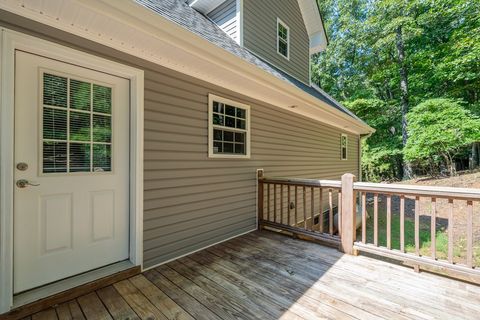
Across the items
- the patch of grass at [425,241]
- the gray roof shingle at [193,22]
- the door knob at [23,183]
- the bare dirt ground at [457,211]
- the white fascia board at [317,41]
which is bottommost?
the patch of grass at [425,241]

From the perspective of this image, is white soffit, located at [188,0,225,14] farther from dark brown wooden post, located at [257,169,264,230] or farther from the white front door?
dark brown wooden post, located at [257,169,264,230]

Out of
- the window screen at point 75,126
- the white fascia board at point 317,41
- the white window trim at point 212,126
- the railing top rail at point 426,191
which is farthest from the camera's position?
the white fascia board at point 317,41

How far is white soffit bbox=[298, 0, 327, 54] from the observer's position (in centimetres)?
704

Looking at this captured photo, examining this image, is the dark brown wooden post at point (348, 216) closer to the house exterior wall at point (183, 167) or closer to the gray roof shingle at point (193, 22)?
the house exterior wall at point (183, 167)

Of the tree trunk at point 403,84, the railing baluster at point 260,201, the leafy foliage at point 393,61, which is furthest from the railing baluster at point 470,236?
the tree trunk at point 403,84

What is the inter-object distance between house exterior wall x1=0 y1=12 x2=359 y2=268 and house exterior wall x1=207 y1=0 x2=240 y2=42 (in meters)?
1.89

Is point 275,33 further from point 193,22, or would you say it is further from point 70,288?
point 70,288

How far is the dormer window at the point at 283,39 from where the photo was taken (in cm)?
606

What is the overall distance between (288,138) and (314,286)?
11.8ft

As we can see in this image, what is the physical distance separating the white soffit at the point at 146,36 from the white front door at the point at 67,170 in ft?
1.17

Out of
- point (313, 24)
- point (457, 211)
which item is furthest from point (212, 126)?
point (457, 211)

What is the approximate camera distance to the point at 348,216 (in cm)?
306

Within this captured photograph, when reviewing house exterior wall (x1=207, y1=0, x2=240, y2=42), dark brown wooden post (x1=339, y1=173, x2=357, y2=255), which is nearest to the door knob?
dark brown wooden post (x1=339, y1=173, x2=357, y2=255)

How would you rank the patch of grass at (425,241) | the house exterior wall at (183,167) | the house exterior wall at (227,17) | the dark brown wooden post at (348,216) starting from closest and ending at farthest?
the house exterior wall at (183,167)
the dark brown wooden post at (348,216)
the patch of grass at (425,241)
the house exterior wall at (227,17)
